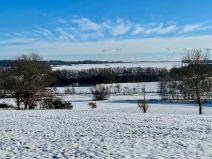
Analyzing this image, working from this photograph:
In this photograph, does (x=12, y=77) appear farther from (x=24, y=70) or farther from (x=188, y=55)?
(x=188, y=55)

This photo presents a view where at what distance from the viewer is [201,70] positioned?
46.1 meters

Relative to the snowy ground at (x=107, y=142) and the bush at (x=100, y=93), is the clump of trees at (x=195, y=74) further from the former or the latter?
the bush at (x=100, y=93)

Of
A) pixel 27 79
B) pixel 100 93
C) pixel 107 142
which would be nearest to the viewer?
pixel 107 142

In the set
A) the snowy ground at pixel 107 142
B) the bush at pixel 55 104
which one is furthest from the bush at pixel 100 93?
the snowy ground at pixel 107 142

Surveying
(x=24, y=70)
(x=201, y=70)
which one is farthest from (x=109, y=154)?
(x=24, y=70)

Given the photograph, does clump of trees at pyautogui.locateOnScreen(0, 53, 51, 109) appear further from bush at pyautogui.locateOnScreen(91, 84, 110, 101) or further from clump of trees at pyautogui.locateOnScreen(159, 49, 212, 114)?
bush at pyautogui.locateOnScreen(91, 84, 110, 101)

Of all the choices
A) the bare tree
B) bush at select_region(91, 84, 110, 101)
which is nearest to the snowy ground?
the bare tree

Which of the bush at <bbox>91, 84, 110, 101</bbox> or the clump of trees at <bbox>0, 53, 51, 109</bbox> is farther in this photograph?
the bush at <bbox>91, 84, 110, 101</bbox>

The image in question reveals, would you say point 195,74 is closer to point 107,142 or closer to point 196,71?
point 196,71

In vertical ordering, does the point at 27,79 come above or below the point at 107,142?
above

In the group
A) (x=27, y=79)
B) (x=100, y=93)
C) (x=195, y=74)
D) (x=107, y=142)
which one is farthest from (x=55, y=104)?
(x=100, y=93)

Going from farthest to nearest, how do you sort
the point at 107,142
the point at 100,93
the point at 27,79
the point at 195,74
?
the point at 100,93, the point at 27,79, the point at 195,74, the point at 107,142

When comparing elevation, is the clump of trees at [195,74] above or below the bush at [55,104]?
above

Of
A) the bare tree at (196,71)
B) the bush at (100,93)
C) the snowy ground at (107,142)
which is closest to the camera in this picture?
the snowy ground at (107,142)
